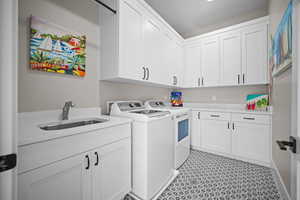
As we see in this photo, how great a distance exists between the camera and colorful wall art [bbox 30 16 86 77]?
1207 millimetres

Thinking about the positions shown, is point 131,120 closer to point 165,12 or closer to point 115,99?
point 115,99

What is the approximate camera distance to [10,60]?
453mm

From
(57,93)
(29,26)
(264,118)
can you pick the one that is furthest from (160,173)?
(29,26)

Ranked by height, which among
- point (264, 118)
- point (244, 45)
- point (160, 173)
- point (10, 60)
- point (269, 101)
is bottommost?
point (160, 173)

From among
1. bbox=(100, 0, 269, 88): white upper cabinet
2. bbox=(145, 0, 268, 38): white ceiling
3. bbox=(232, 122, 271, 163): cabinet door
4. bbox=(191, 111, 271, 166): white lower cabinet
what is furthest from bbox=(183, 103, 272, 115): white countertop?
bbox=(145, 0, 268, 38): white ceiling

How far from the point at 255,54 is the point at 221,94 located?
100 centimetres

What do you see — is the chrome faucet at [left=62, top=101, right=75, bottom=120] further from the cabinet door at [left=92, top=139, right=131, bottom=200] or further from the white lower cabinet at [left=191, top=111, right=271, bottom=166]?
the white lower cabinet at [left=191, top=111, right=271, bottom=166]

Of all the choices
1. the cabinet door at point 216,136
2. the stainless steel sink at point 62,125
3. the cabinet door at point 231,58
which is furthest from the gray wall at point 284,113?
the stainless steel sink at point 62,125

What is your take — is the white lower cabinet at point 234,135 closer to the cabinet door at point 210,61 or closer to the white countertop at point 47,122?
the cabinet door at point 210,61

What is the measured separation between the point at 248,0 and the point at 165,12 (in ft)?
4.98

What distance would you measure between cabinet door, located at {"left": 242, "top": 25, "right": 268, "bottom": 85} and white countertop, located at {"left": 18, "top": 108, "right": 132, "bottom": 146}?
249cm

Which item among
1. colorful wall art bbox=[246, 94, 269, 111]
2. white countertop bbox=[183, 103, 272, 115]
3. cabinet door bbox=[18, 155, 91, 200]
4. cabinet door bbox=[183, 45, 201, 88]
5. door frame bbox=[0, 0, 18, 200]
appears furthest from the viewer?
cabinet door bbox=[183, 45, 201, 88]

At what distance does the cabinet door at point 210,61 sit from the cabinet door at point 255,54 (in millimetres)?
470

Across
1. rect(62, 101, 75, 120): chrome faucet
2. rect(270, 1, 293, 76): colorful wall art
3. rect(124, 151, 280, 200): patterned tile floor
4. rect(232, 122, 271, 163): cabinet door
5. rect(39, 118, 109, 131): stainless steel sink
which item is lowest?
rect(124, 151, 280, 200): patterned tile floor
